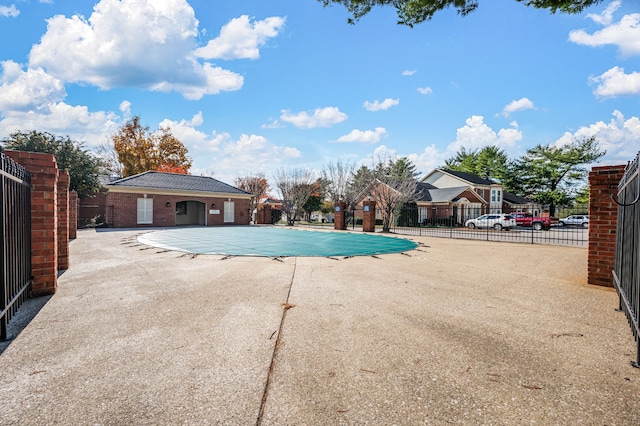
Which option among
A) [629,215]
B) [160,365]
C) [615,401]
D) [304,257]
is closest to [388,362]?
[615,401]

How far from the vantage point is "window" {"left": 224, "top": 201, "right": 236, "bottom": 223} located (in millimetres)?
28219

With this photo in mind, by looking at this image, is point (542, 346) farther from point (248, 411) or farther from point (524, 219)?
point (524, 219)

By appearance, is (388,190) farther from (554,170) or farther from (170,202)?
(554,170)

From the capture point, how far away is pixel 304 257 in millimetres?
9016

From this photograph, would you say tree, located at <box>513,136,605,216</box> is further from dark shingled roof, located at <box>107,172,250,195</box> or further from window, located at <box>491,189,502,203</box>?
dark shingled roof, located at <box>107,172,250,195</box>

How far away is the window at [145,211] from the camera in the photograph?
943 inches

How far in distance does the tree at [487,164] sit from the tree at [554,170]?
3503mm

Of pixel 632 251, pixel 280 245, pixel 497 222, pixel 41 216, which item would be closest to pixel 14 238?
pixel 41 216

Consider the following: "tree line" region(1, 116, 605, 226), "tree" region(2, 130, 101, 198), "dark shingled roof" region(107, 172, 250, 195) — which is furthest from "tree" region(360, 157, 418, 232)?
"tree" region(2, 130, 101, 198)

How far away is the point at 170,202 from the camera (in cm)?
2533

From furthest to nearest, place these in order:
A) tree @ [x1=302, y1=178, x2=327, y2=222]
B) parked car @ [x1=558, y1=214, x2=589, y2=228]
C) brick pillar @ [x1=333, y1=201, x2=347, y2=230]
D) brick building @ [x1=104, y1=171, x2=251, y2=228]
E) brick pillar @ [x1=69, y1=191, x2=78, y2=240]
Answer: tree @ [x1=302, y1=178, x2=327, y2=222] → parked car @ [x1=558, y1=214, x2=589, y2=228] → brick building @ [x1=104, y1=171, x2=251, y2=228] → brick pillar @ [x1=333, y1=201, x2=347, y2=230] → brick pillar @ [x1=69, y1=191, x2=78, y2=240]

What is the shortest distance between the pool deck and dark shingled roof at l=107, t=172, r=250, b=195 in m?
21.3

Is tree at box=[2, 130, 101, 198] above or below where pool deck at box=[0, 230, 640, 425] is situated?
above

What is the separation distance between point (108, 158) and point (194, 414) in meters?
44.8
